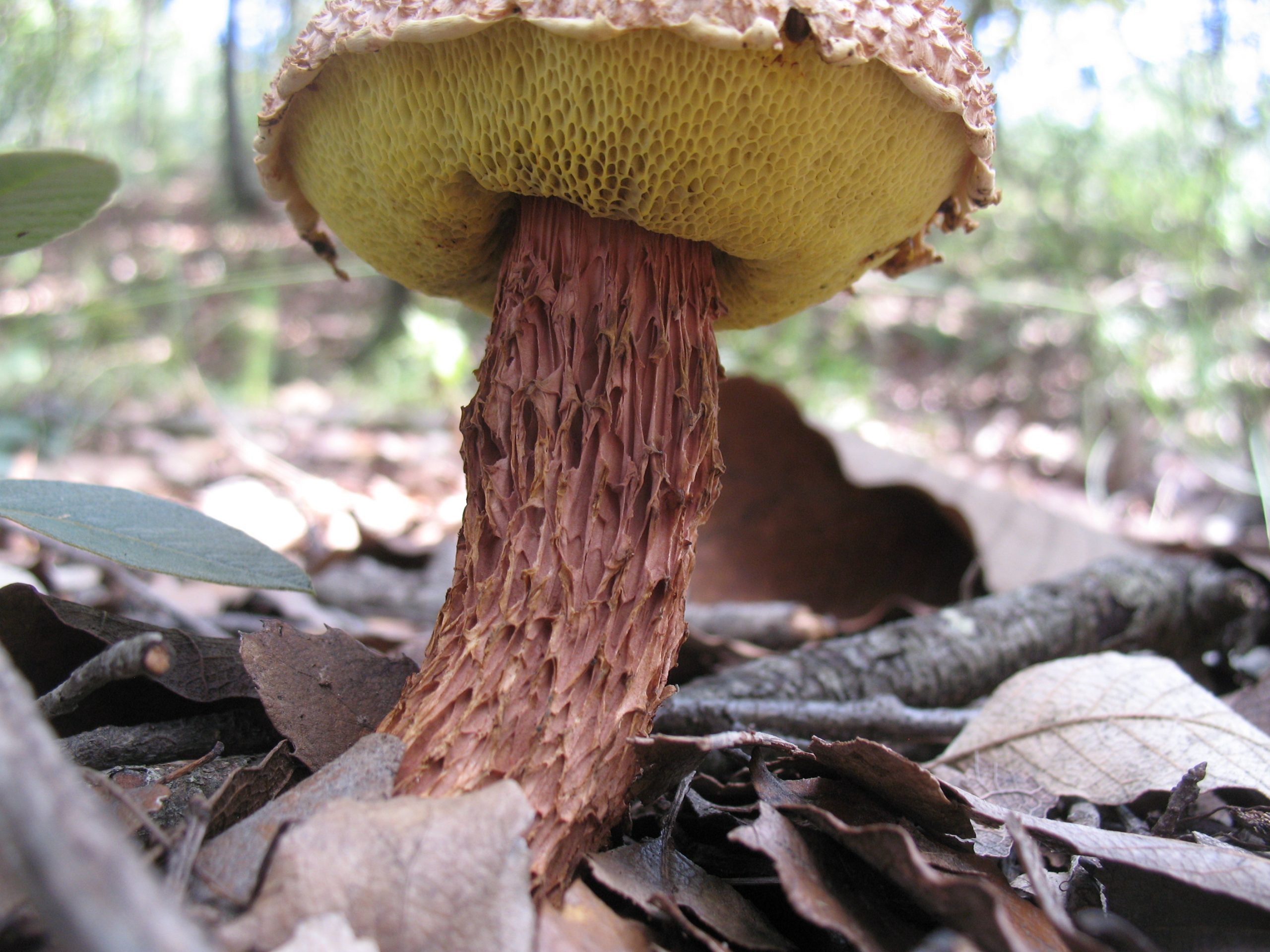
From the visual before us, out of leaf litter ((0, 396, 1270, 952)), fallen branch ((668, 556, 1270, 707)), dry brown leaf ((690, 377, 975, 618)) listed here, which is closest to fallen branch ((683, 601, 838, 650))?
dry brown leaf ((690, 377, 975, 618))

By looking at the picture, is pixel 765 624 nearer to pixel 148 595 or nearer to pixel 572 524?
pixel 572 524

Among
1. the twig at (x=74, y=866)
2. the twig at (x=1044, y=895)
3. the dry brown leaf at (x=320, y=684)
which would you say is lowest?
the dry brown leaf at (x=320, y=684)

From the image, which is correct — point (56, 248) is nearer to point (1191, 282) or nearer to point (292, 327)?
point (292, 327)

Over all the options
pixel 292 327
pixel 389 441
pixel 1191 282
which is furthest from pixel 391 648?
pixel 292 327

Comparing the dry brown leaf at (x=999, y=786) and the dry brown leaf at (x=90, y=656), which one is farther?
the dry brown leaf at (x=999, y=786)

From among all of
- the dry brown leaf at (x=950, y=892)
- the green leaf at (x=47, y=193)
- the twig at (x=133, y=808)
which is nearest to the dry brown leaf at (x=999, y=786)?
the dry brown leaf at (x=950, y=892)

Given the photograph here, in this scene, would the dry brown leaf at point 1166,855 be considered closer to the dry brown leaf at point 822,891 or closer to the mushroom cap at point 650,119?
the dry brown leaf at point 822,891
